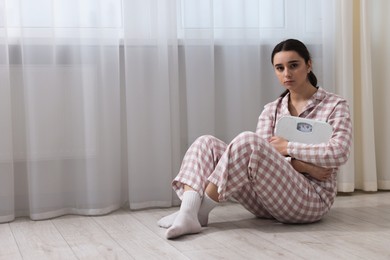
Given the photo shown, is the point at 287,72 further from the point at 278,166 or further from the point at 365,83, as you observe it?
the point at 365,83

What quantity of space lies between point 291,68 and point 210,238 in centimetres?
70

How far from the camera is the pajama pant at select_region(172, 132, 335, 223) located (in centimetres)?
210

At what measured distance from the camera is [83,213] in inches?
102

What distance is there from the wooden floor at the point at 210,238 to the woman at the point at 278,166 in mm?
67

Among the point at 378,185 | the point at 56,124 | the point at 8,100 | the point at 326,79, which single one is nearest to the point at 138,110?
the point at 56,124

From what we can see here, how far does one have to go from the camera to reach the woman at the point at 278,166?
82.9 inches

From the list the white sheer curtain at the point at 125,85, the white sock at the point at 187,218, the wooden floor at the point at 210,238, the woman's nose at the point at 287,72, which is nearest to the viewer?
the wooden floor at the point at 210,238

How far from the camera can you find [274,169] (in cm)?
214

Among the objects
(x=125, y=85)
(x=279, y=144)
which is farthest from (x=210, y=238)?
(x=125, y=85)

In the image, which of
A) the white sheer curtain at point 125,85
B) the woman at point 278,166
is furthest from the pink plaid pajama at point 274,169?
the white sheer curtain at point 125,85

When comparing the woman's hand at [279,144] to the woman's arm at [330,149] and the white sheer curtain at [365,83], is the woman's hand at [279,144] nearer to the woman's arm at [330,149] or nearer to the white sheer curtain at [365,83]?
the woman's arm at [330,149]

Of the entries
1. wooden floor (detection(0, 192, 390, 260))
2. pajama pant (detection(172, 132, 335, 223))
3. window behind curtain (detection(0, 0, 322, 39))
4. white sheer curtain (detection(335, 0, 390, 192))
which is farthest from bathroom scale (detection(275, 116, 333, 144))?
white sheer curtain (detection(335, 0, 390, 192))

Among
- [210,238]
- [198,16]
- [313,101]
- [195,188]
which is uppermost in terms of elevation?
[198,16]

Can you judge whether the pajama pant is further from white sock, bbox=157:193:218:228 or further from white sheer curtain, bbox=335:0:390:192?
white sheer curtain, bbox=335:0:390:192
